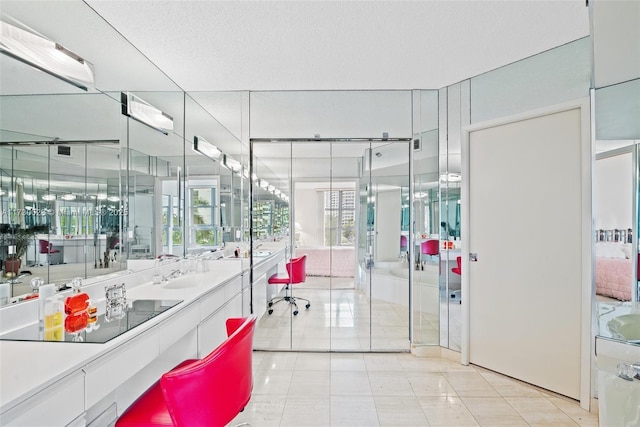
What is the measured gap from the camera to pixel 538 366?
2486mm

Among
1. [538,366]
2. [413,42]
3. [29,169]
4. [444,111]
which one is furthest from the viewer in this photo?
[444,111]

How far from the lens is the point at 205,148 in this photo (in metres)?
3.36

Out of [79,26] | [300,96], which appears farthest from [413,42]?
[79,26]

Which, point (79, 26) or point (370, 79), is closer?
point (79, 26)

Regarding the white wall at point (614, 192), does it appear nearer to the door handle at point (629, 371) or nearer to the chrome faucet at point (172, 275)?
the door handle at point (629, 371)

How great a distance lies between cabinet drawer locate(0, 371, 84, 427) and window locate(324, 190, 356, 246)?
9.18 feet

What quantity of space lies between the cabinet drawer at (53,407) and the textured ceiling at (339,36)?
2.10 metres

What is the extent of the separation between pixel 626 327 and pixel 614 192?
1.34 metres

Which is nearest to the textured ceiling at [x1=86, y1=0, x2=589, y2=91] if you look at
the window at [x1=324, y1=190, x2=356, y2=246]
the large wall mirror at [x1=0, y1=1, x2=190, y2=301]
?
the large wall mirror at [x1=0, y1=1, x2=190, y2=301]

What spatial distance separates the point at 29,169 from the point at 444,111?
323 cm

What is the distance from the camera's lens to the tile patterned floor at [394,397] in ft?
6.95

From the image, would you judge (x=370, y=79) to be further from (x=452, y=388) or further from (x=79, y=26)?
(x=452, y=388)

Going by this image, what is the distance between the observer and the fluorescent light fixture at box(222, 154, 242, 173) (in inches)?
135

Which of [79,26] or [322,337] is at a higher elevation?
[79,26]
